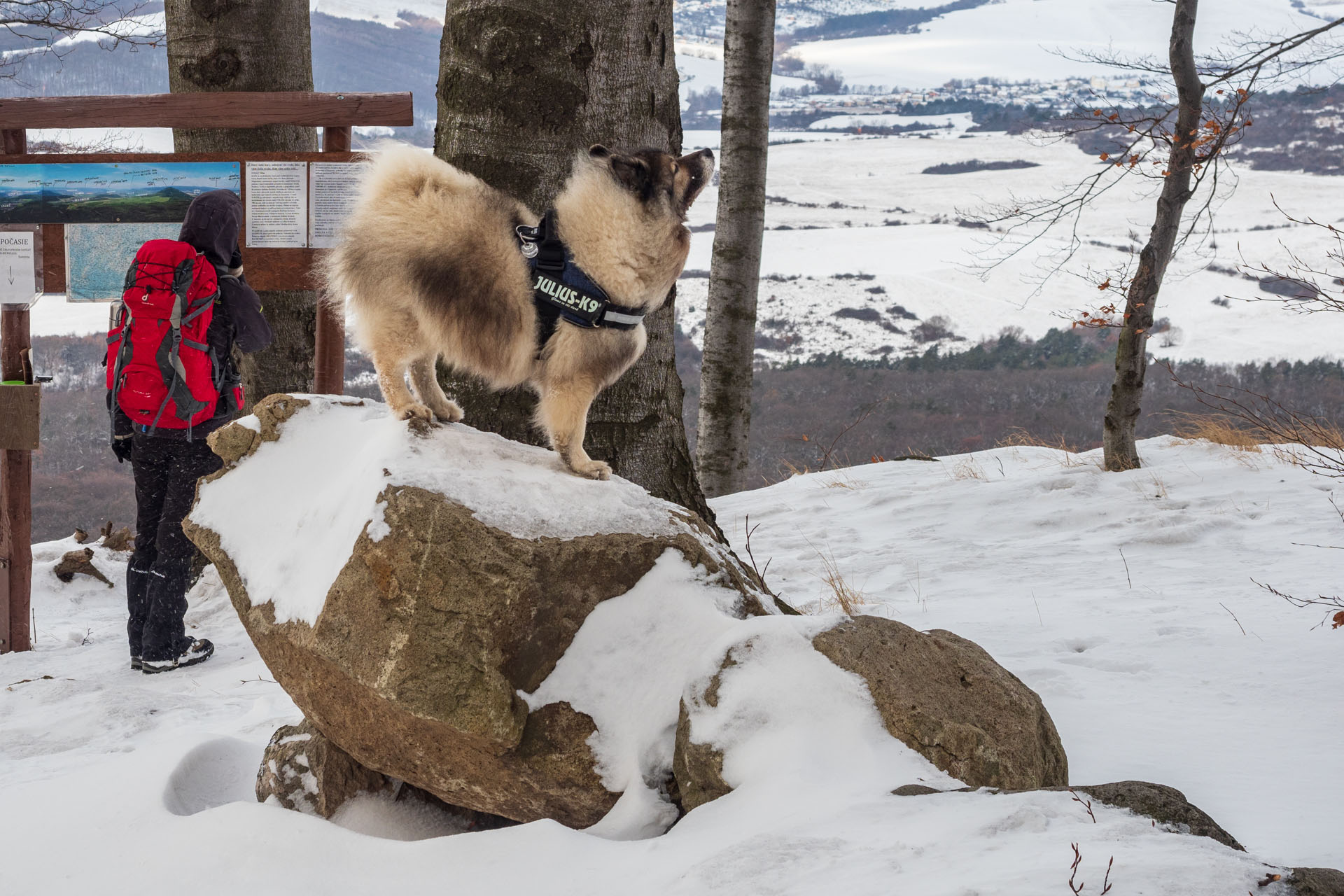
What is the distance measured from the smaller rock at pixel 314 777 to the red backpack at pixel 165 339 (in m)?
1.99

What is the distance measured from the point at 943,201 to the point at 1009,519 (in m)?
25.0

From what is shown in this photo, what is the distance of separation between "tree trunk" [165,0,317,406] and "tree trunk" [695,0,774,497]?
121 inches

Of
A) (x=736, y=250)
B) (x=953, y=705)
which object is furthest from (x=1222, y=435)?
(x=953, y=705)

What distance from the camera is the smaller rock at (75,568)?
661 cm

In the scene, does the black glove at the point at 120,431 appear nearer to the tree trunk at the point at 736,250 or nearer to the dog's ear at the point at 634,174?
the dog's ear at the point at 634,174

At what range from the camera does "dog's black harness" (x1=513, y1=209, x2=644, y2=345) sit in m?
2.85

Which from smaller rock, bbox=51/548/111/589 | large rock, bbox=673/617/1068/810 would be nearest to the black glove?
smaller rock, bbox=51/548/111/589

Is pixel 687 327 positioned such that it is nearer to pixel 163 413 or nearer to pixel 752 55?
pixel 752 55

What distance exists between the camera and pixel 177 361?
407 cm

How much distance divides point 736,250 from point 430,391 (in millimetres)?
4341

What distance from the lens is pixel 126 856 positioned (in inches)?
94.5

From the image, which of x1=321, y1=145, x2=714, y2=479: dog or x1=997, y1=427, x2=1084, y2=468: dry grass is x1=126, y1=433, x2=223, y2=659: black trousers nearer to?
x1=321, y1=145, x2=714, y2=479: dog

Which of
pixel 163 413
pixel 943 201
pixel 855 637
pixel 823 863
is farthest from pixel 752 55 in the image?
pixel 943 201

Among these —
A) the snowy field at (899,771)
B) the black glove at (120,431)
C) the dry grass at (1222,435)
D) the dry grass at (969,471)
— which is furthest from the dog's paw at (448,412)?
the dry grass at (1222,435)
